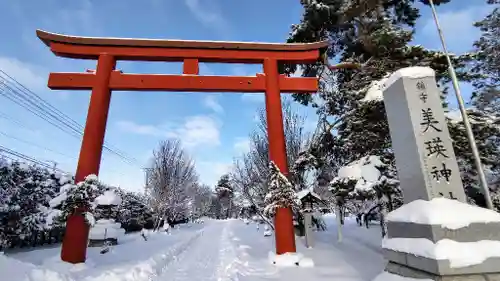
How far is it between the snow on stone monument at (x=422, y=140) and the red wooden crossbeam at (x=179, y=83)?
3.97 metres

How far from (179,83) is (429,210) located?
276 inches

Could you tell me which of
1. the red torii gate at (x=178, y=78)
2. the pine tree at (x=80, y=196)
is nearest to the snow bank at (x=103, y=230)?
the pine tree at (x=80, y=196)

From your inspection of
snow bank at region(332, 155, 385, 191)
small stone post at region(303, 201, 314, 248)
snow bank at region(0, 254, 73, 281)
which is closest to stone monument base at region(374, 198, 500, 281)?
snow bank at region(332, 155, 385, 191)

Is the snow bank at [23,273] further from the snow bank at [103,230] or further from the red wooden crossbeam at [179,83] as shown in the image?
the snow bank at [103,230]

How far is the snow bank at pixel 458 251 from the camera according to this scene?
3242mm

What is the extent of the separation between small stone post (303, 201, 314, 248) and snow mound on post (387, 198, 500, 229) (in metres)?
5.66

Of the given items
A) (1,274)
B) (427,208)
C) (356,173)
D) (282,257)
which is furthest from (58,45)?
(427,208)

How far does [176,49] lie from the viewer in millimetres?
8492

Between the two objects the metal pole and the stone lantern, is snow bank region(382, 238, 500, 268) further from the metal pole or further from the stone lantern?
the stone lantern

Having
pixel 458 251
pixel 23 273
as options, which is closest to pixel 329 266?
pixel 458 251

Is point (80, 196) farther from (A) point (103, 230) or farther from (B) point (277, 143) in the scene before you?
(A) point (103, 230)

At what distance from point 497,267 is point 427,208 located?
941 millimetres

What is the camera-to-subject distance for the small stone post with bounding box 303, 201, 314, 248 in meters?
9.21

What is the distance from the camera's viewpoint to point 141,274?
6.10 metres
